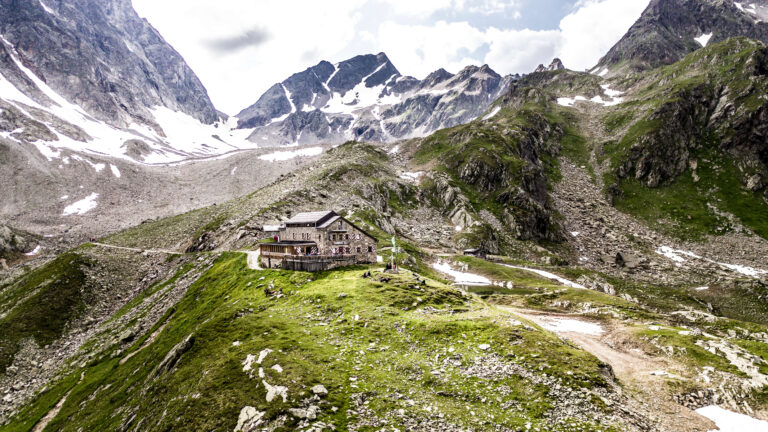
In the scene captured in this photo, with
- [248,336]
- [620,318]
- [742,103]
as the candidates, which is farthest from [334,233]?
[742,103]

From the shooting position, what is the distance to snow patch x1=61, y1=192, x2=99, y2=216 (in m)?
172

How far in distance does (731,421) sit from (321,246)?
2153 inches

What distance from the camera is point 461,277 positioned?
86688 millimetres

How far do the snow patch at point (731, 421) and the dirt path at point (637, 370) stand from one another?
1011 mm

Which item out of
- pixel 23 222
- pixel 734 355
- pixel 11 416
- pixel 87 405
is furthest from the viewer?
pixel 23 222

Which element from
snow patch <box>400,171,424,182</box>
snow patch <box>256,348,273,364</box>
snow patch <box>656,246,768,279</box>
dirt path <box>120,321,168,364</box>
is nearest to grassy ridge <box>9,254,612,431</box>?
snow patch <box>256,348,273,364</box>

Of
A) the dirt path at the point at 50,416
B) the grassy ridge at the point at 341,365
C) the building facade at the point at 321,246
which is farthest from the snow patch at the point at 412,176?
the dirt path at the point at 50,416

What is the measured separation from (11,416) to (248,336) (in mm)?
43142

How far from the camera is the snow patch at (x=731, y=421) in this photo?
25.0 meters

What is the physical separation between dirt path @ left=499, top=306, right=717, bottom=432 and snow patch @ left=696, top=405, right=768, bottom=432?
1.01 m

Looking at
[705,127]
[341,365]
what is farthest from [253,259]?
[705,127]

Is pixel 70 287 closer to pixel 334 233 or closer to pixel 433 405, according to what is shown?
pixel 334 233

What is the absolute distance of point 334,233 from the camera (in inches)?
2552

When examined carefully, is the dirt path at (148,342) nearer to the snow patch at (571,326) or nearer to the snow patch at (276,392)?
the snow patch at (276,392)
